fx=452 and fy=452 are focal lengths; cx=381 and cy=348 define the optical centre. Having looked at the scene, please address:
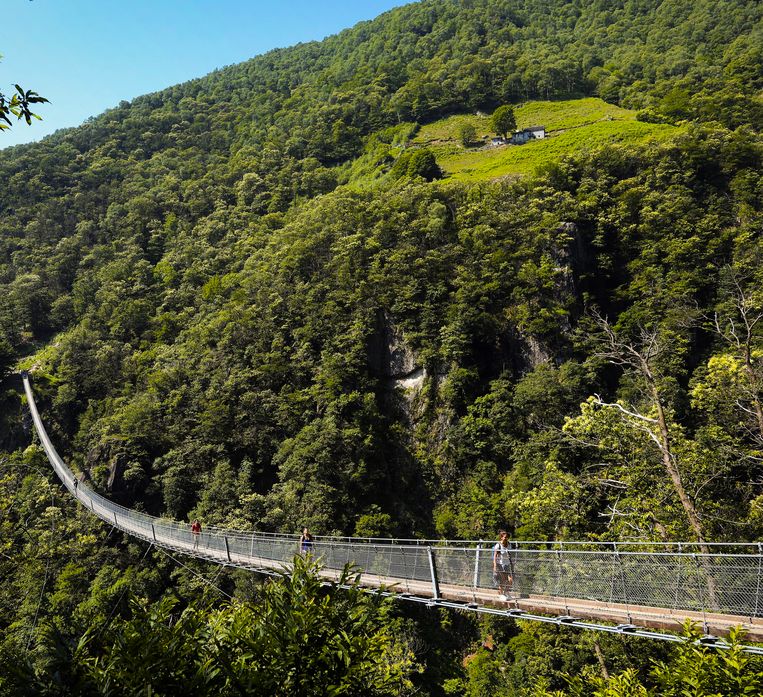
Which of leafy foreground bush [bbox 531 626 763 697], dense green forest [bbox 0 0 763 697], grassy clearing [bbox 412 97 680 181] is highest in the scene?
grassy clearing [bbox 412 97 680 181]

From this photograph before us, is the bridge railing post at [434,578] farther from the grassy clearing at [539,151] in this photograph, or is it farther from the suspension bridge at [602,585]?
the grassy clearing at [539,151]

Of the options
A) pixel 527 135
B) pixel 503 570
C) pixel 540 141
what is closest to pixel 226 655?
pixel 503 570

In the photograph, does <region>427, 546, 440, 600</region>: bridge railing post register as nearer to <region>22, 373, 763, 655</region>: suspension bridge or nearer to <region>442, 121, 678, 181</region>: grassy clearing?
<region>22, 373, 763, 655</region>: suspension bridge

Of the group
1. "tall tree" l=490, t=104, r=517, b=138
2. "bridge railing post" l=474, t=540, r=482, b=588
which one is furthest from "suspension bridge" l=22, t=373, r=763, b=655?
"tall tree" l=490, t=104, r=517, b=138

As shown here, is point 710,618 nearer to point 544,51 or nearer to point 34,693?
point 34,693

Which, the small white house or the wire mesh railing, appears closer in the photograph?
the wire mesh railing

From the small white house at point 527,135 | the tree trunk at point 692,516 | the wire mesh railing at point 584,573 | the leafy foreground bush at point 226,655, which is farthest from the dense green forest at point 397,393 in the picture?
the small white house at point 527,135
